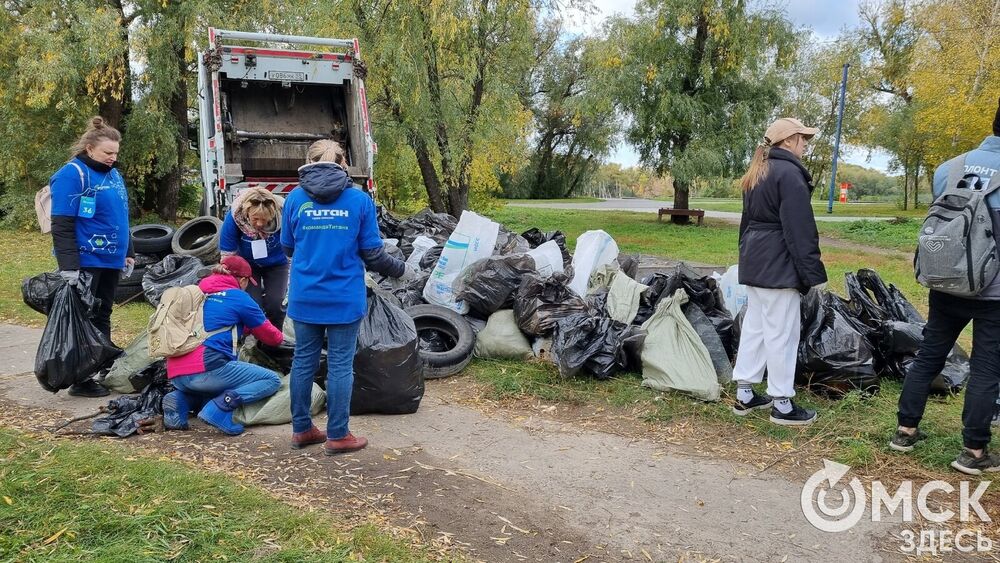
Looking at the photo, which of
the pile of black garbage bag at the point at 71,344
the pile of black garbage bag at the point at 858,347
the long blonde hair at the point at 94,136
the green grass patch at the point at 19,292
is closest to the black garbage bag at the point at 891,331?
the pile of black garbage bag at the point at 858,347

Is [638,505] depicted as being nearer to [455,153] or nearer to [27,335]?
[27,335]

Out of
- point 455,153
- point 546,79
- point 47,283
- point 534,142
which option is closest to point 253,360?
point 47,283

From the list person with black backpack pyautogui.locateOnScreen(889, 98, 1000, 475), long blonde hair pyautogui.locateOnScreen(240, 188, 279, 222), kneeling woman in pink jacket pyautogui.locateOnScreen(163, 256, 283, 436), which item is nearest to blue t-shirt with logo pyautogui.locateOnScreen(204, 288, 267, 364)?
kneeling woman in pink jacket pyautogui.locateOnScreen(163, 256, 283, 436)

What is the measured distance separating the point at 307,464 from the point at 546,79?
109 ft

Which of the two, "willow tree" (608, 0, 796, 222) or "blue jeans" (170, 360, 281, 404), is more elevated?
"willow tree" (608, 0, 796, 222)

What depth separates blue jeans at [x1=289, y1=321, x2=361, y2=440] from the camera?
365 centimetres

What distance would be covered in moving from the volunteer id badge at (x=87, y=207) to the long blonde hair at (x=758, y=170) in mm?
4145

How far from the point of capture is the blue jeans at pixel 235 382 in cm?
397

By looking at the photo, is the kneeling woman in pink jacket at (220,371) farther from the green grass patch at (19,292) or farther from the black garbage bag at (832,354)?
the black garbage bag at (832,354)

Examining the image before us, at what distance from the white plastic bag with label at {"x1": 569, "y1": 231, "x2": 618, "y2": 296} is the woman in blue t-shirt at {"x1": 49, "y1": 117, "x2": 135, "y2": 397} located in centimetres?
351

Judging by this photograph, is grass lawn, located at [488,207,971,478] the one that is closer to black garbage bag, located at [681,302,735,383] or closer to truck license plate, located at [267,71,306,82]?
black garbage bag, located at [681,302,735,383]

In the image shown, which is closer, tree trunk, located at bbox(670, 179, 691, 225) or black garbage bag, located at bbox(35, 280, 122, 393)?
black garbage bag, located at bbox(35, 280, 122, 393)

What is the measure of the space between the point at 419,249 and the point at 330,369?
11.8 feet

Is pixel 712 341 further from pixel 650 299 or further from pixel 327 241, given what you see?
pixel 327 241
